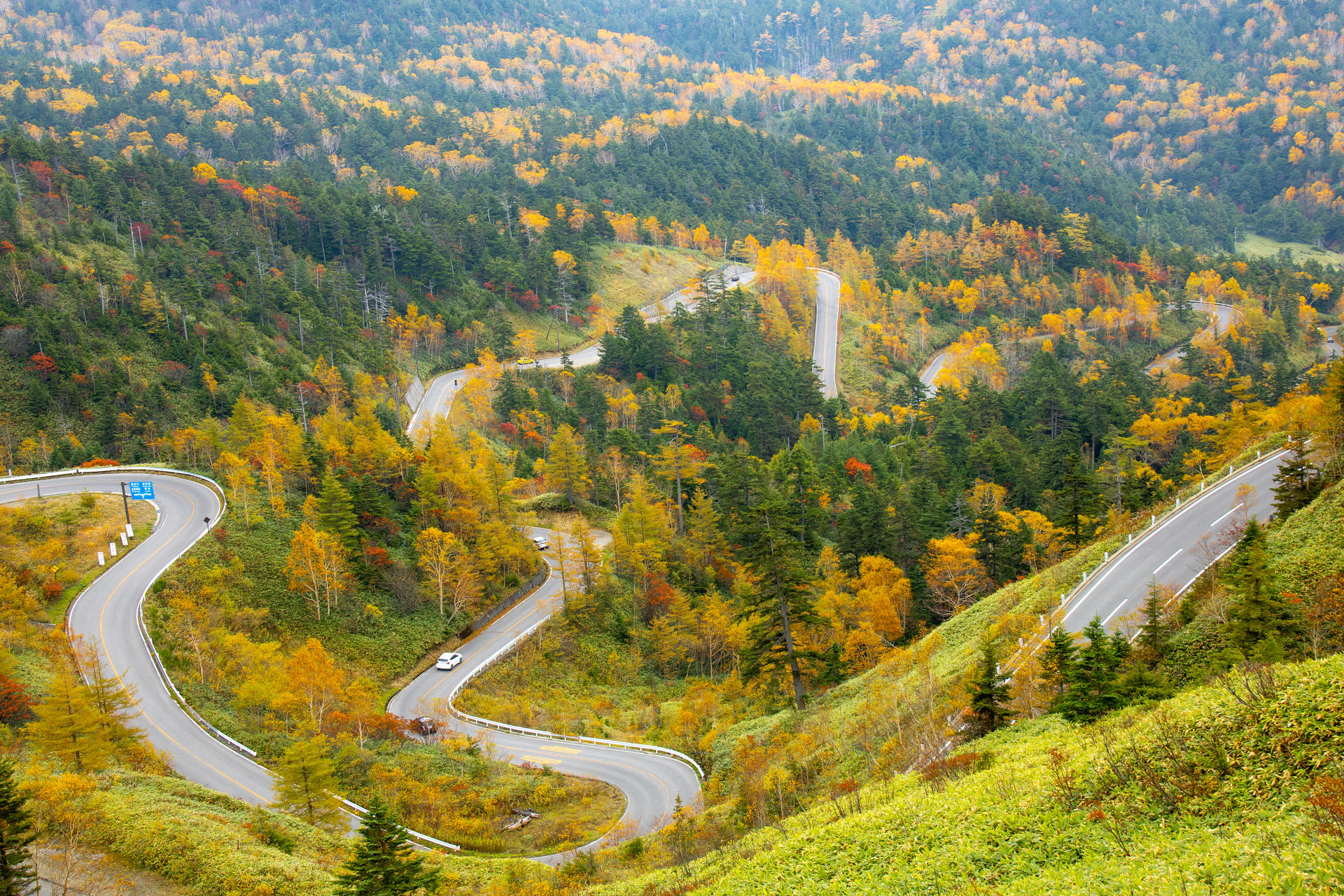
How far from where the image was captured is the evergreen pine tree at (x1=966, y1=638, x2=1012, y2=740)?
1067 inches

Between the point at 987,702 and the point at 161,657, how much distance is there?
38634 mm

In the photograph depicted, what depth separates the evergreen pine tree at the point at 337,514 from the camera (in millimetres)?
52000

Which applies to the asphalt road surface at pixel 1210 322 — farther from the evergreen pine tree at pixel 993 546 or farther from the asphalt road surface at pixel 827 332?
the evergreen pine tree at pixel 993 546

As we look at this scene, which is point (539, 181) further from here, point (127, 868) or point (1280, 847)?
point (1280, 847)

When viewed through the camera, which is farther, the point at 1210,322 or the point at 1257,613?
the point at 1210,322

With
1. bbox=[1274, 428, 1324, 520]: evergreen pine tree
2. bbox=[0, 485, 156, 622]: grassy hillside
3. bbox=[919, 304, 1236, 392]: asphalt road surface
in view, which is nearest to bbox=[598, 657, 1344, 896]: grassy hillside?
bbox=[1274, 428, 1324, 520]: evergreen pine tree

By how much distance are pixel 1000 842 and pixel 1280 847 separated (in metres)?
5.58

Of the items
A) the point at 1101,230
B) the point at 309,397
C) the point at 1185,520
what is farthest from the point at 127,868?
the point at 1101,230

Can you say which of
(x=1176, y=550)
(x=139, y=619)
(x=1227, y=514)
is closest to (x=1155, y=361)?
(x=1227, y=514)

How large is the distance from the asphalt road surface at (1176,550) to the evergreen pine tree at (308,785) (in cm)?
3146

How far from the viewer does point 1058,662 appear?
26.8 m

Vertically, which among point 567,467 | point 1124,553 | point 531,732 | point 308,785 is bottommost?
point 531,732

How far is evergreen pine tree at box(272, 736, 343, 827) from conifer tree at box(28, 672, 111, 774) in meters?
6.28

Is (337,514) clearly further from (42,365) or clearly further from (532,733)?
(42,365)
